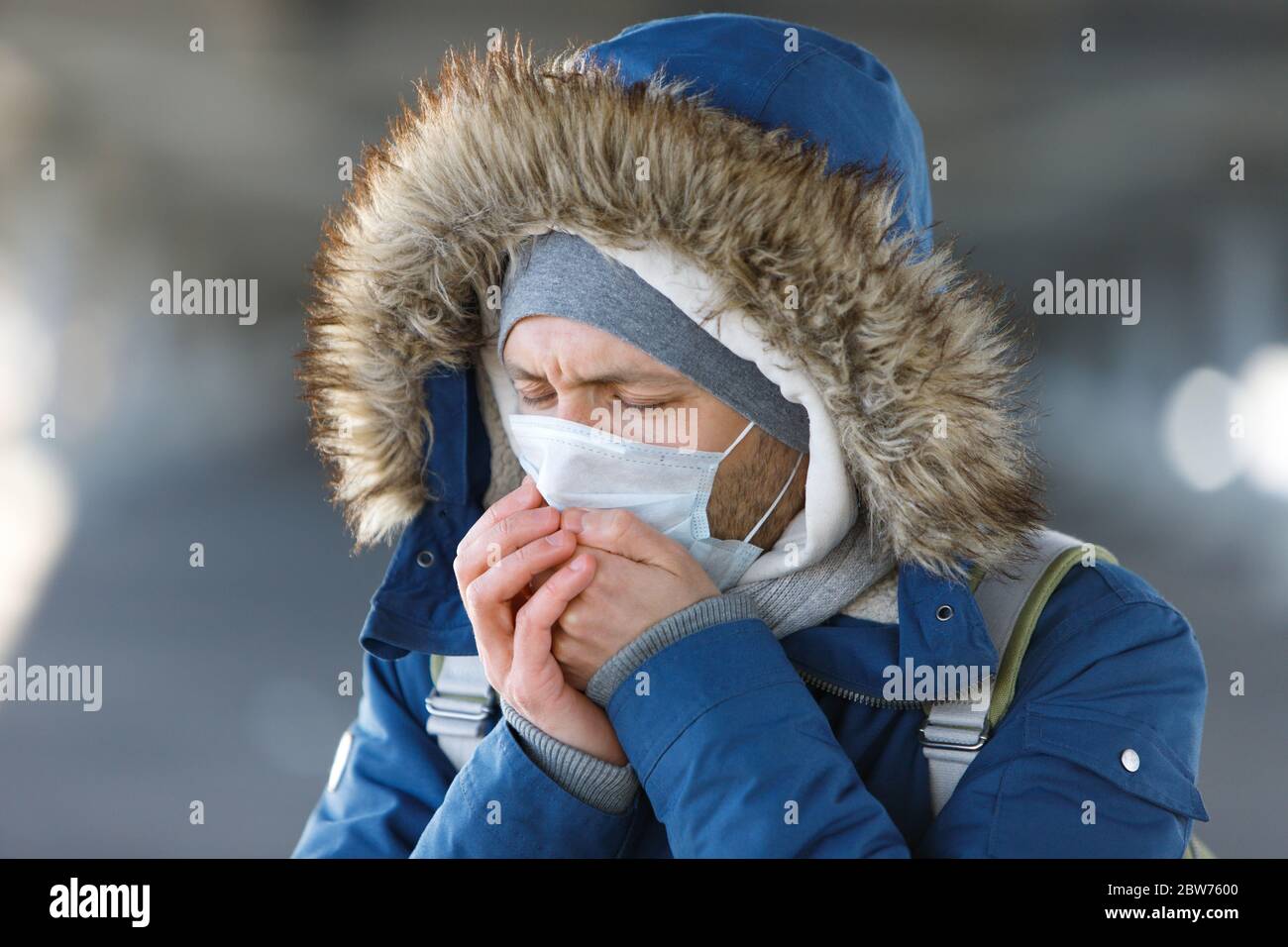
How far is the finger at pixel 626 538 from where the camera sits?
4.78ft

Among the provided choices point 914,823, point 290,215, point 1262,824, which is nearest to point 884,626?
point 914,823

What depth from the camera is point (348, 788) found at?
1.73 metres

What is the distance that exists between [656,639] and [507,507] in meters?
0.30

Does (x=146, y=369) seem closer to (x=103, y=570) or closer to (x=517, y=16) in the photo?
(x=103, y=570)

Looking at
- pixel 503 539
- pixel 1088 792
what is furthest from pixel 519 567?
pixel 1088 792

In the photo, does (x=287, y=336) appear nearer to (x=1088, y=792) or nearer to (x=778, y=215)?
(x=778, y=215)

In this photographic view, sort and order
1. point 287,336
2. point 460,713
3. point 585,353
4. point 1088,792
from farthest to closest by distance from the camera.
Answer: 1. point 287,336
2. point 460,713
3. point 585,353
4. point 1088,792

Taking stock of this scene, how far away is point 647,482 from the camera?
1.59 metres

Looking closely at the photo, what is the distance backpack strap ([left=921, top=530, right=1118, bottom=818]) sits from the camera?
139 centimetres

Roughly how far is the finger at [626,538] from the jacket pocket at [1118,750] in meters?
0.48

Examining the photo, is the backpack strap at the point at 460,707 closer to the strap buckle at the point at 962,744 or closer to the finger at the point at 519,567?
the finger at the point at 519,567

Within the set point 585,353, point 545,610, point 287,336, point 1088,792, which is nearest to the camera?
point 1088,792

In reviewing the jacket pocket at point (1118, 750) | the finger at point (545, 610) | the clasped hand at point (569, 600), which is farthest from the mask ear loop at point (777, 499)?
the jacket pocket at point (1118, 750)

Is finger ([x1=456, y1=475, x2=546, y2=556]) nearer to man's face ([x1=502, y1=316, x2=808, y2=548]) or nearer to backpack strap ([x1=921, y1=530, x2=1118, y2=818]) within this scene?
man's face ([x1=502, y1=316, x2=808, y2=548])
